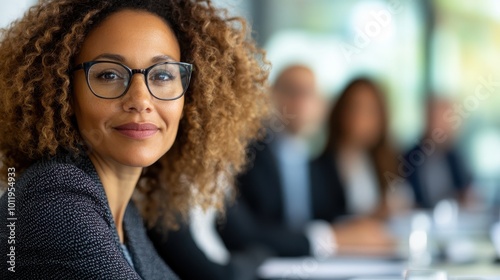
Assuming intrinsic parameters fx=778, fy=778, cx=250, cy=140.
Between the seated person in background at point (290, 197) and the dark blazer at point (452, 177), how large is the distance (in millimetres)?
645

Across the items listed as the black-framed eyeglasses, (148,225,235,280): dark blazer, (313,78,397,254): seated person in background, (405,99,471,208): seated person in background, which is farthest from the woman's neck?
(405,99,471,208): seated person in background

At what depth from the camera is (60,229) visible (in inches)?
49.6

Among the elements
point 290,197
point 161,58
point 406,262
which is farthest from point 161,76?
point 290,197

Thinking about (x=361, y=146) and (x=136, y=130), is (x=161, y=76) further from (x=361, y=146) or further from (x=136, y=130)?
(x=361, y=146)

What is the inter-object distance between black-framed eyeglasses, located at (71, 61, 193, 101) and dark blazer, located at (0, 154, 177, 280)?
149 millimetres

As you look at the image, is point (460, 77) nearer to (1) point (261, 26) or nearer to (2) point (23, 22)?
(1) point (261, 26)

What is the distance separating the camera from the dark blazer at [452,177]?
4.08m

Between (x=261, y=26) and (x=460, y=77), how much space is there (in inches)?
55.0

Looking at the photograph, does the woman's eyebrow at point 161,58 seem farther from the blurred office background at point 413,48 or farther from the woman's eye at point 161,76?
the blurred office background at point 413,48

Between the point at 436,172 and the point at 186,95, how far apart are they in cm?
285

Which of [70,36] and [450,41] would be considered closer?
[70,36]

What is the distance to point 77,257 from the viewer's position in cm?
126

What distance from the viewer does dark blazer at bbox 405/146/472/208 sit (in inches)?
161

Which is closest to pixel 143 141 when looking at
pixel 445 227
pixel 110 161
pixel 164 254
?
pixel 110 161
